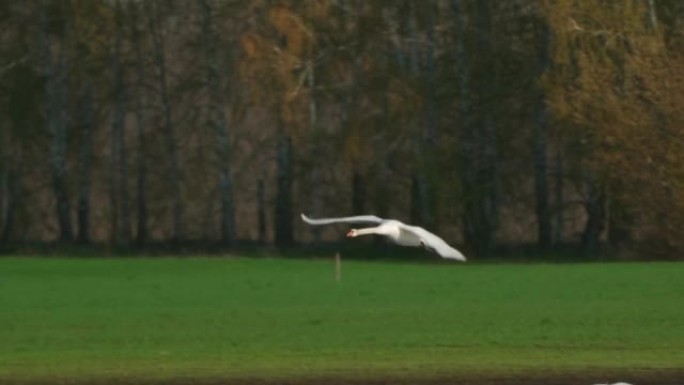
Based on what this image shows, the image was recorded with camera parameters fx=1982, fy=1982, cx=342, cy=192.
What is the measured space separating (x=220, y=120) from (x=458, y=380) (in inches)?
1302

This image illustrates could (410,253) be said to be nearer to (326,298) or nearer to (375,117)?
(375,117)

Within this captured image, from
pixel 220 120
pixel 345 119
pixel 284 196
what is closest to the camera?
pixel 345 119

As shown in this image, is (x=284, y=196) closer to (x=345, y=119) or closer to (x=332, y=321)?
(x=345, y=119)

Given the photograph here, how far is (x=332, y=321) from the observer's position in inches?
1011

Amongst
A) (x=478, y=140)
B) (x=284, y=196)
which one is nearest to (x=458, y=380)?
(x=478, y=140)

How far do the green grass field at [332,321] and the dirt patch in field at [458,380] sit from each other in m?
0.31

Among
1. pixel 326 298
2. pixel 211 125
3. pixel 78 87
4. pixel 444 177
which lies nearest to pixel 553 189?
pixel 444 177

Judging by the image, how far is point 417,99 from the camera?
1918 inches

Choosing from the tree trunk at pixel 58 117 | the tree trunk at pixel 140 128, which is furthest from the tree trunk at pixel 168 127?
the tree trunk at pixel 58 117

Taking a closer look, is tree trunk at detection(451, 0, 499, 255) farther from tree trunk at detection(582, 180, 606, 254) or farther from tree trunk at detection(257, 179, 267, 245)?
tree trunk at detection(257, 179, 267, 245)

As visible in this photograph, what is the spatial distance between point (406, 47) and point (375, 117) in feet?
7.68

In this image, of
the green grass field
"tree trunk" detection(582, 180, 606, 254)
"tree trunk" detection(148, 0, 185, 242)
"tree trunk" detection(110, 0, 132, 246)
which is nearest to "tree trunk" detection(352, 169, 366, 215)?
"tree trunk" detection(582, 180, 606, 254)

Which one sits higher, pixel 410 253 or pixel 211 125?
pixel 211 125

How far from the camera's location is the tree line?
43281mm
